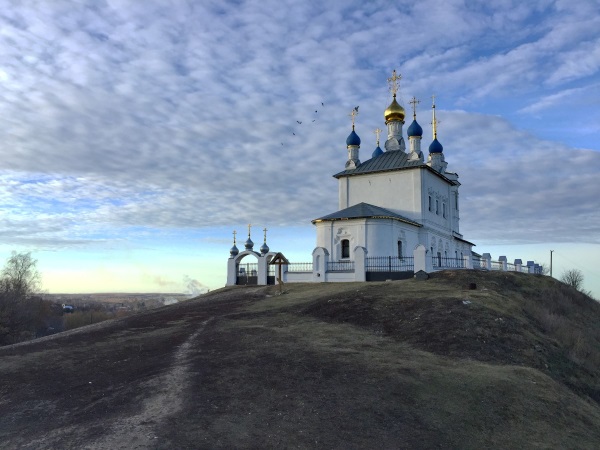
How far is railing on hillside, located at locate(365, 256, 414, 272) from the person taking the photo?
26.0m

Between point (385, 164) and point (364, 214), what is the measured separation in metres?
6.08

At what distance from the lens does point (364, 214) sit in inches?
1149

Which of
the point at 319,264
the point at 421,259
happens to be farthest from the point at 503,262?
the point at 319,264

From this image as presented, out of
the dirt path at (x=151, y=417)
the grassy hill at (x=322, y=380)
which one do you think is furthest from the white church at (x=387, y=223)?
the dirt path at (x=151, y=417)

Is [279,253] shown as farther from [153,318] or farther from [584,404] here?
[584,404]

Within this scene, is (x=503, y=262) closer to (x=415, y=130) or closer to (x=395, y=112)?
(x=415, y=130)

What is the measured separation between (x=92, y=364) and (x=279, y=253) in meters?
13.4

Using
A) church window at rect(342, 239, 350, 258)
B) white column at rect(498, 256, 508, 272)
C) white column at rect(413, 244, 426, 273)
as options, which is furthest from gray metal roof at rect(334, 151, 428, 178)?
white column at rect(413, 244, 426, 273)

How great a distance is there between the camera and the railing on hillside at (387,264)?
26.0m

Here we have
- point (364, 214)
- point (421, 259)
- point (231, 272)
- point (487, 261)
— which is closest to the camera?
point (421, 259)

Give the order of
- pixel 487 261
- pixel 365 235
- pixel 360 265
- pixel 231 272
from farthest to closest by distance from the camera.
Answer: pixel 487 261 → pixel 231 272 → pixel 365 235 → pixel 360 265

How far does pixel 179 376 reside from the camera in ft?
35.8

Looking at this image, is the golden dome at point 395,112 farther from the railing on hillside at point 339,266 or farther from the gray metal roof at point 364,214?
the railing on hillside at point 339,266

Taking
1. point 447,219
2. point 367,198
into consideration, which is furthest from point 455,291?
point 447,219
